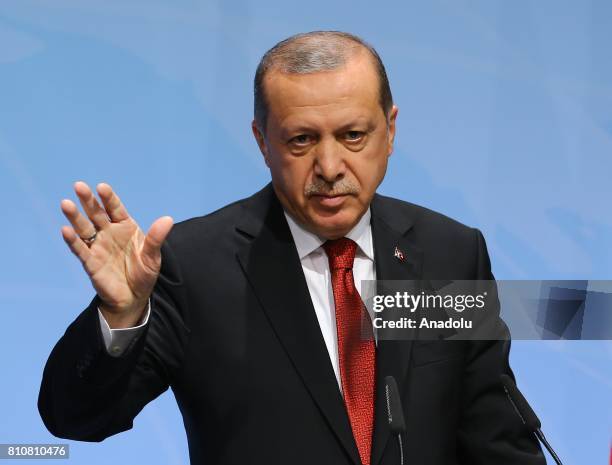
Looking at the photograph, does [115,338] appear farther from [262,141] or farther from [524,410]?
[524,410]

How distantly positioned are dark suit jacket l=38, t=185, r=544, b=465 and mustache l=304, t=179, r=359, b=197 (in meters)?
0.17

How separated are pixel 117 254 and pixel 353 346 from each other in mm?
540

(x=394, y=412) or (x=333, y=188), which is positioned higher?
(x=333, y=188)

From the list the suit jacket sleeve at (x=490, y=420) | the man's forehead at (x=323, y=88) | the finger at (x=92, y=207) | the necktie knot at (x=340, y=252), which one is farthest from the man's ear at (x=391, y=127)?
the finger at (x=92, y=207)

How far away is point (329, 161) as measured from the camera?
2008 millimetres

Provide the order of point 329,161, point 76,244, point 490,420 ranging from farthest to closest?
point 490,420 → point 329,161 → point 76,244

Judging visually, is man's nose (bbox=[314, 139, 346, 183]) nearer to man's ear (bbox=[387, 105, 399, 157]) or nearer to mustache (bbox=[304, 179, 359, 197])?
mustache (bbox=[304, 179, 359, 197])

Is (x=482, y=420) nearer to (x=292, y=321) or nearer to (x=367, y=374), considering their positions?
(x=367, y=374)

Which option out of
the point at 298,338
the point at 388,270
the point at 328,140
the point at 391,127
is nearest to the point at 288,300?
the point at 298,338

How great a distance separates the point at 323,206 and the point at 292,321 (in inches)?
9.6

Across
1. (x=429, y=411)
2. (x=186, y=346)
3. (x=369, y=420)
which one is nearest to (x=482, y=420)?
(x=429, y=411)

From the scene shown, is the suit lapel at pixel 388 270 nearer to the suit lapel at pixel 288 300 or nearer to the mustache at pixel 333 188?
the suit lapel at pixel 288 300

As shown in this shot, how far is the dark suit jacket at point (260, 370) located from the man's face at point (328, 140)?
0.48 ft

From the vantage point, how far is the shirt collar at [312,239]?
7.18 ft
